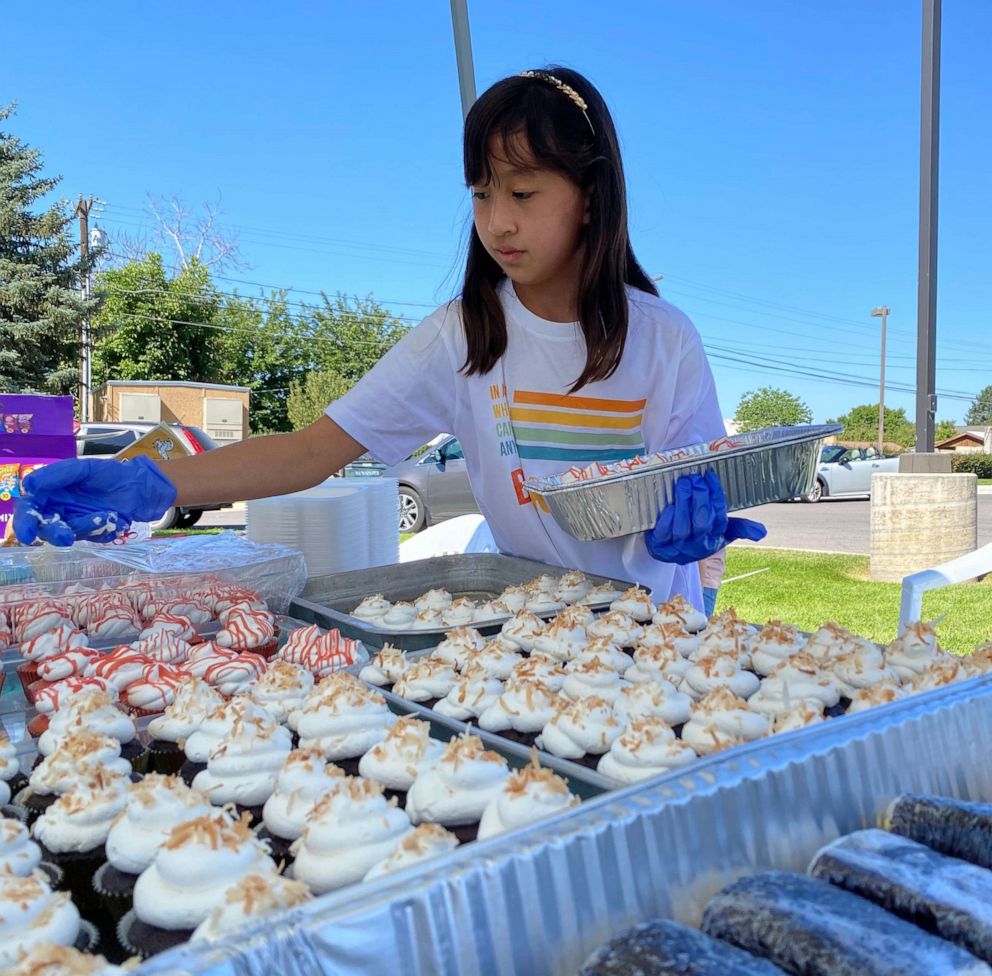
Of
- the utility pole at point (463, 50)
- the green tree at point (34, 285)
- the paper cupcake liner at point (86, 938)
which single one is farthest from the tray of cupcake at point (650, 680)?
the green tree at point (34, 285)

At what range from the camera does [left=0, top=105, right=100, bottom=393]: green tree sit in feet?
64.3

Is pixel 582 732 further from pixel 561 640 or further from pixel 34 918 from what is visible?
pixel 34 918

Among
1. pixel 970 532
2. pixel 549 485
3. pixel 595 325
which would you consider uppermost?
pixel 595 325

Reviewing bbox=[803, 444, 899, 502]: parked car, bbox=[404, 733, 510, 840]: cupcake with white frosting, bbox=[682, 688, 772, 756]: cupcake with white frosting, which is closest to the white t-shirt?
bbox=[682, 688, 772, 756]: cupcake with white frosting

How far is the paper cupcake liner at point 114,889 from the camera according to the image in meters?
0.92

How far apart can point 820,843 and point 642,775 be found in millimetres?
382

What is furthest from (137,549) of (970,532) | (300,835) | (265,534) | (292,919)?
(970,532)

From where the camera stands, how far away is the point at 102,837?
104cm

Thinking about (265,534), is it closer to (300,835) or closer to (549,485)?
(549,485)

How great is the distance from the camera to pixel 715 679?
152 cm

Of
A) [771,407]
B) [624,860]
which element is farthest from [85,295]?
[771,407]

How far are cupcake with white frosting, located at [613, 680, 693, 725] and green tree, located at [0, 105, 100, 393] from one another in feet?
68.2

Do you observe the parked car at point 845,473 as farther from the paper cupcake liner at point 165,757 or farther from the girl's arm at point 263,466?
the paper cupcake liner at point 165,757

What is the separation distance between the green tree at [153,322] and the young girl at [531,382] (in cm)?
2660
